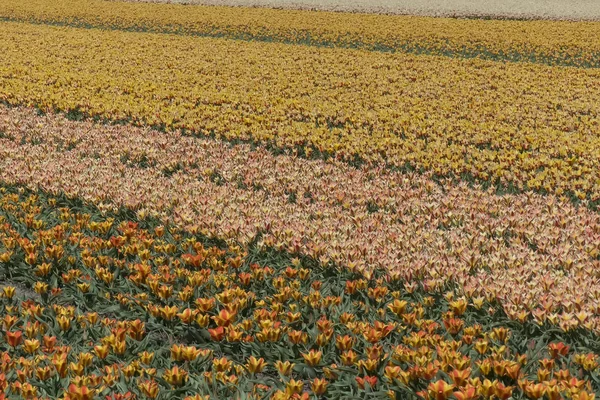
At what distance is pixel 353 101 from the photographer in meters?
11.7

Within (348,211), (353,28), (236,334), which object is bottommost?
(236,334)

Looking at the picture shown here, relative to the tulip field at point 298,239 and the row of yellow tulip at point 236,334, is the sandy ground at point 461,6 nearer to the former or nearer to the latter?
the tulip field at point 298,239

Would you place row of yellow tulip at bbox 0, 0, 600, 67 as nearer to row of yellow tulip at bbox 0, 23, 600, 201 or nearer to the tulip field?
row of yellow tulip at bbox 0, 23, 600, 201

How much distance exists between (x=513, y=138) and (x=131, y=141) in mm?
5840

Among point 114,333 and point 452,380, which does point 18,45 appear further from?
point 452,380

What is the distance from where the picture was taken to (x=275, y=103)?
11477 millimetres

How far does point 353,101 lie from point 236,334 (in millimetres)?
8461

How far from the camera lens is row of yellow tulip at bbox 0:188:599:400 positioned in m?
3.41

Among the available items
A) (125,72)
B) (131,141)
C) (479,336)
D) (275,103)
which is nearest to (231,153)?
(131,141)

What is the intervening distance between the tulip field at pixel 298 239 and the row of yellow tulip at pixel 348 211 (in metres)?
0.03

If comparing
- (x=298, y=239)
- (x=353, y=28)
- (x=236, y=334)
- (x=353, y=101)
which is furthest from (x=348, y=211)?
(x=353, y=28)

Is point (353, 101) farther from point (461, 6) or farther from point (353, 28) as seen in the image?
point (461, 6)

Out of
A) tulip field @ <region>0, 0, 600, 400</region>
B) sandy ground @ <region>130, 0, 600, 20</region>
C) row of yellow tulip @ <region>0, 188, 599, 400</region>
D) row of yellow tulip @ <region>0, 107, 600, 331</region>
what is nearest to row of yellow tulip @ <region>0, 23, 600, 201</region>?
tulip field @ <region>0, 0, 600, 400</region>

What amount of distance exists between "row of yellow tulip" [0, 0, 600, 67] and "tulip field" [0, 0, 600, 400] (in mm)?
6533
